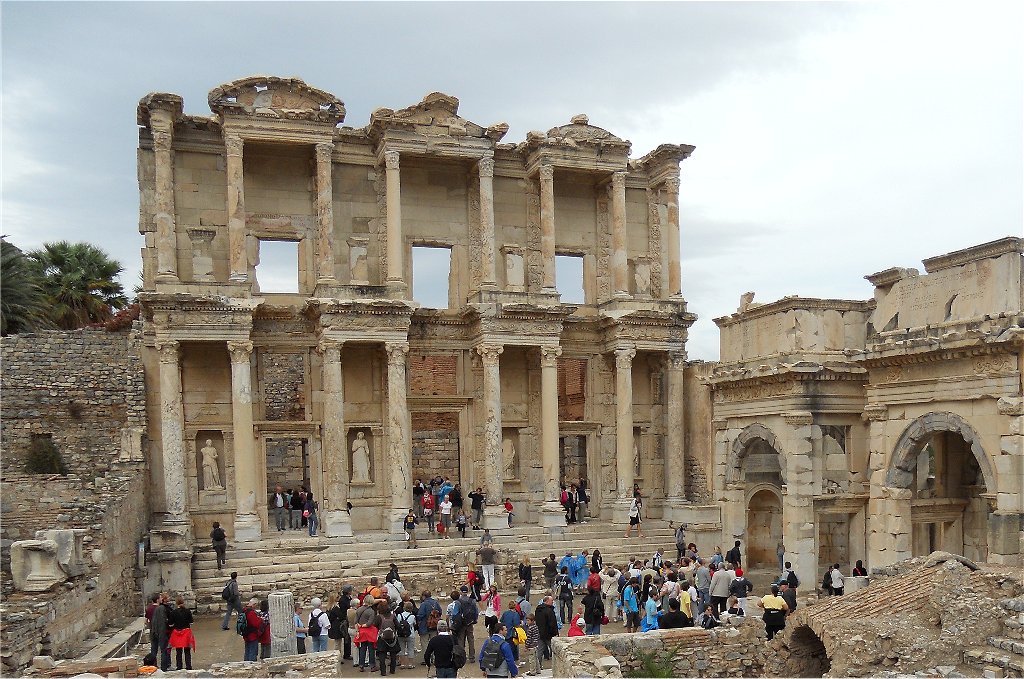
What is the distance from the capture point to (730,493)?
21.1 m

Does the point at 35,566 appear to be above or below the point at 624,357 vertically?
below

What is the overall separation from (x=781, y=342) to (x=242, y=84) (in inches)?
610

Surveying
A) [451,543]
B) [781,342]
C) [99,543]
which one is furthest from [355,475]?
[781,342]

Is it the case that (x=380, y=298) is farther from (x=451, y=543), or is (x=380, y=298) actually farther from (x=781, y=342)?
(x=781, y=342)

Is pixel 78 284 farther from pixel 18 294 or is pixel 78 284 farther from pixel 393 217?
pixel 393 217

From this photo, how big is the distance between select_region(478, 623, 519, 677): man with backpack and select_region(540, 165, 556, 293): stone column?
14225 millimetres

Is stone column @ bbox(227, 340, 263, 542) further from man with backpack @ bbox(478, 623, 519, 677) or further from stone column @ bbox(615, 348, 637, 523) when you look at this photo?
man with backpack @ bbox(478, 623, 519, 677)

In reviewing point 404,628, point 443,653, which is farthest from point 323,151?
point 443,653

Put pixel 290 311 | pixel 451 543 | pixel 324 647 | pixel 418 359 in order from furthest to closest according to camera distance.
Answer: pixel 418 359 < pixel 290 311 < pixel 451 543 < pixel 324 647

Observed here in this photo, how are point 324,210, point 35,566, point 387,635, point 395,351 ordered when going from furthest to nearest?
point 324,210 → point 395,351 → point 35,566 → point 387,635

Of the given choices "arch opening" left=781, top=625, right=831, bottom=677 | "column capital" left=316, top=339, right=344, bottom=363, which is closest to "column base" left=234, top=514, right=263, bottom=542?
"column capital" left=316, top=339, right=344, bottom=363

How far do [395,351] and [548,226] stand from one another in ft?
19.5

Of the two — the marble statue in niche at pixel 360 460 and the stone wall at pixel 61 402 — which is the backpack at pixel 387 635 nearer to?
the marble statue in niche at pixel 360 460

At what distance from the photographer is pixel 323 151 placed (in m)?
25.0
